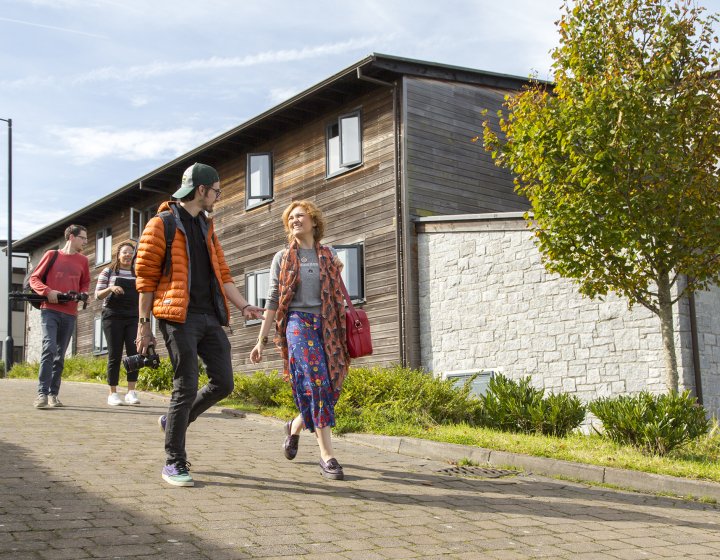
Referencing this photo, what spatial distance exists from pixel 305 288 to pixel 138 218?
23.8 meters

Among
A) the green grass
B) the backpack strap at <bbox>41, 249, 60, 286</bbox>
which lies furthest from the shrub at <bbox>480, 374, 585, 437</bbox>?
the backpack strap at <bbox>41, 249, 60, 286</bbox>

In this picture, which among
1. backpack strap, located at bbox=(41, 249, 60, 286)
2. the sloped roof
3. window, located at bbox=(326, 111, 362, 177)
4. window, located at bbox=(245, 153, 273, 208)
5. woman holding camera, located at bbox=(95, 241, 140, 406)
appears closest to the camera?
backpack strap, located at bbox=(41, 249, 60, 286)

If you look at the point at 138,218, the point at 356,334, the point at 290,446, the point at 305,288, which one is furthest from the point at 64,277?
the point at 138,218

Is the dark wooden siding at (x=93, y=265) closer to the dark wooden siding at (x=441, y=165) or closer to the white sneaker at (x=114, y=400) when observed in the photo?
the dark wooden siding at (x=441, y=165)

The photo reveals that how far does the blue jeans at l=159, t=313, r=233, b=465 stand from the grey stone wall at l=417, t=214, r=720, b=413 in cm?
899

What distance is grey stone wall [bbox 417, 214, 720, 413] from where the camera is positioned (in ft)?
45.3

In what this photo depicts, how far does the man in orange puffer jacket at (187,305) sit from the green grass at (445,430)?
3.24 meters

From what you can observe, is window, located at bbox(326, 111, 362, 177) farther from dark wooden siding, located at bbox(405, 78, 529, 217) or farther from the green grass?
the green grass

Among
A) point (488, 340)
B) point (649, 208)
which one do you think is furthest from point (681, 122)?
point (488, 340)

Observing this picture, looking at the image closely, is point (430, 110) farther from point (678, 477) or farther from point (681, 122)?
point (678, 477)

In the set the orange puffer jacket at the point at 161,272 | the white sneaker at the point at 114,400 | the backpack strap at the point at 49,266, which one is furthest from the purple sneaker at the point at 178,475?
the white sneaker at the point at 114,400

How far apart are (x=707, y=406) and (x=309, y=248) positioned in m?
9.06

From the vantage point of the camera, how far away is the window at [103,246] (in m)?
31.3

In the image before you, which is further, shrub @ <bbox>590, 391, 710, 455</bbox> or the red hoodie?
the red hoodie
